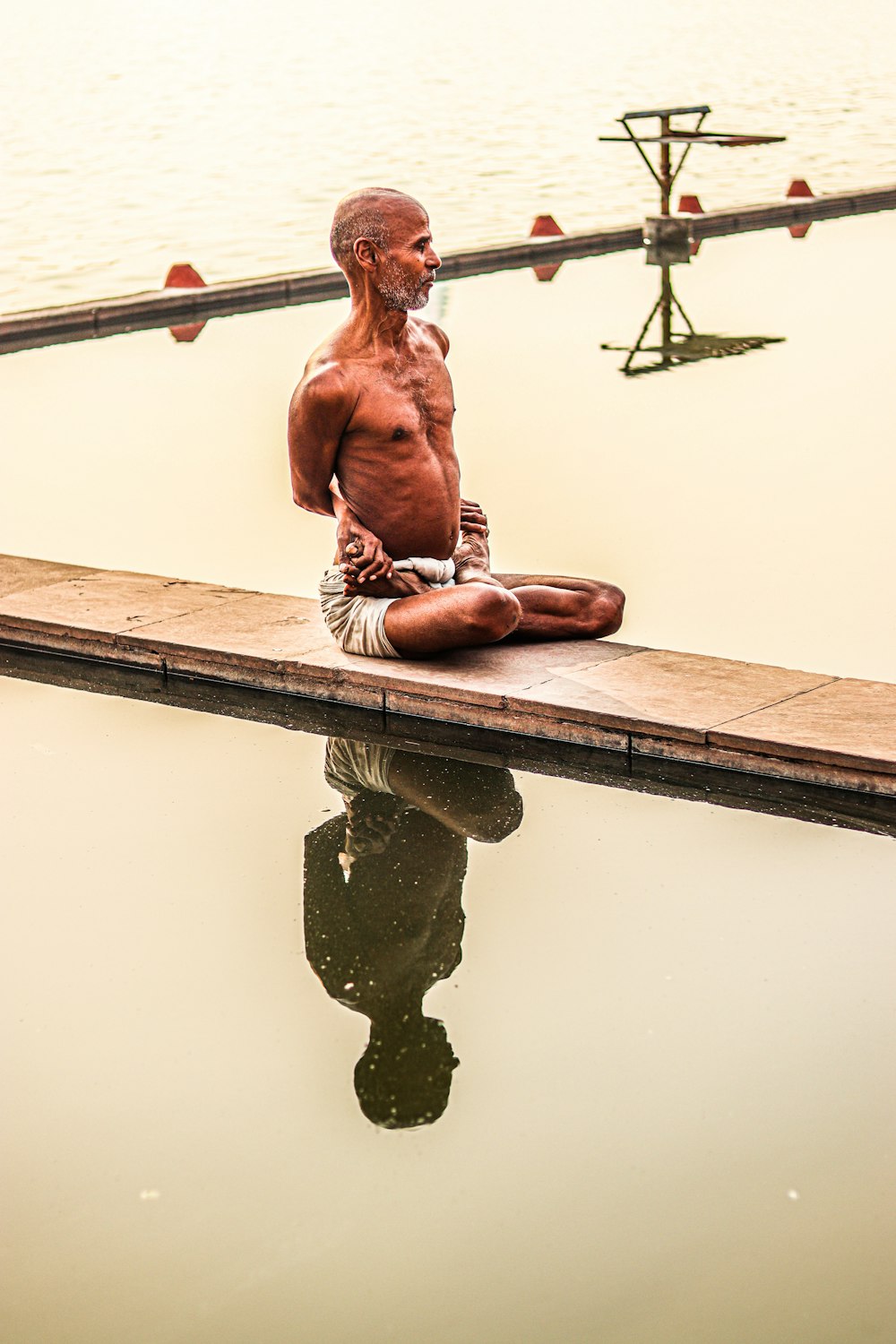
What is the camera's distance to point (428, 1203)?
8.11ft

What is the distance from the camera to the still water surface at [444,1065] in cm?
231

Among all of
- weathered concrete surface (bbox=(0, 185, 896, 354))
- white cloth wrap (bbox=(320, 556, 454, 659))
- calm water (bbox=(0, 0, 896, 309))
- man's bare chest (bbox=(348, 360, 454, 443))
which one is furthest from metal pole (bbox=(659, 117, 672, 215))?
white cloth wrap (bbox=(320, 556, 454, 659))

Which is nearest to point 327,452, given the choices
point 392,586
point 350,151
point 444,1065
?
point 392,586

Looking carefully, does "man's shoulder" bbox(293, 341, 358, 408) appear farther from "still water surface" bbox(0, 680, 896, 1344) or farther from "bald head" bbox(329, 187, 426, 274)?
"still water surface" bbox(0, 680, 896, 1344)

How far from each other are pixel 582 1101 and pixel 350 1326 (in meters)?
0.56

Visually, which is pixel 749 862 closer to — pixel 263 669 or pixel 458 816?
pixel 458 816

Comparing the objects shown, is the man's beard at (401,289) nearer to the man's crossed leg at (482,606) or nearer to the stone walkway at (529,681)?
the man's crossed leg at (482,606)

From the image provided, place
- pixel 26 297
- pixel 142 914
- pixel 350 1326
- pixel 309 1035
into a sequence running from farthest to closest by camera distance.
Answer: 1. pixel 26 297
2. pixel 142 914
3. pixel 309 1035
4. pixel 350 1326

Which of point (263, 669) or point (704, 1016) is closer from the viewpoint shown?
point (704, 1016)

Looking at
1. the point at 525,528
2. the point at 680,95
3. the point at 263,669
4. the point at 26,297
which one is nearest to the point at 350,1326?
the point at 263,669

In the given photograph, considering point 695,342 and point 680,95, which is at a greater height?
point 680,95

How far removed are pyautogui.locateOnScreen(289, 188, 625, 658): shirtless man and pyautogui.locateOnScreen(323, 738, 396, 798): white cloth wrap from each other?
0.35m

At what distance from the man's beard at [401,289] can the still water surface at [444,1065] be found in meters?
1.14

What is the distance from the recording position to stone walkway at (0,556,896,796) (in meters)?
3.90
